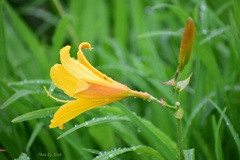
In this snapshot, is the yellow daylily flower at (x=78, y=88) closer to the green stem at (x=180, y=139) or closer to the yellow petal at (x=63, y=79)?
the yellow petal at (x=63, y=79)

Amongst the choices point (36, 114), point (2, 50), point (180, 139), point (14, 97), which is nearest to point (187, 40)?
point (180, 139)

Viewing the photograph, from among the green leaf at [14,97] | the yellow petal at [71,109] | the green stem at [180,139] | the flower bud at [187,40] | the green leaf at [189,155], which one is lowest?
the green leaf at [189,155]

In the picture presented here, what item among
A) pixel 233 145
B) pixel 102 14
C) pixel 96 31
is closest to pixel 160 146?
pixel 233 145

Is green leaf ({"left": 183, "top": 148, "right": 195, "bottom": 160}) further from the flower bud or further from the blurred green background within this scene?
the flower bud

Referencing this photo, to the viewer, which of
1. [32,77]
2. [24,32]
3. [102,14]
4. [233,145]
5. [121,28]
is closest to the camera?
[233,145]

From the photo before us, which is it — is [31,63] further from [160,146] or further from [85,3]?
[160,146]

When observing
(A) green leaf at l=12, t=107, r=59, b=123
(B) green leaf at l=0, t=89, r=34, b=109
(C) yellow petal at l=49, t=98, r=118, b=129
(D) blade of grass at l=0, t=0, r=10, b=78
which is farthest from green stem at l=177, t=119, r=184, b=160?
(D) blade of grass at l=0, t=0, r=10, b=78

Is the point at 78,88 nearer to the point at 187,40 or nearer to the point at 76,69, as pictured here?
the point at 76,69

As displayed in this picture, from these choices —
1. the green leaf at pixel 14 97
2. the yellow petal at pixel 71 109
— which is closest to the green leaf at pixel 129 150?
the yellow petal at pixel 71 109
